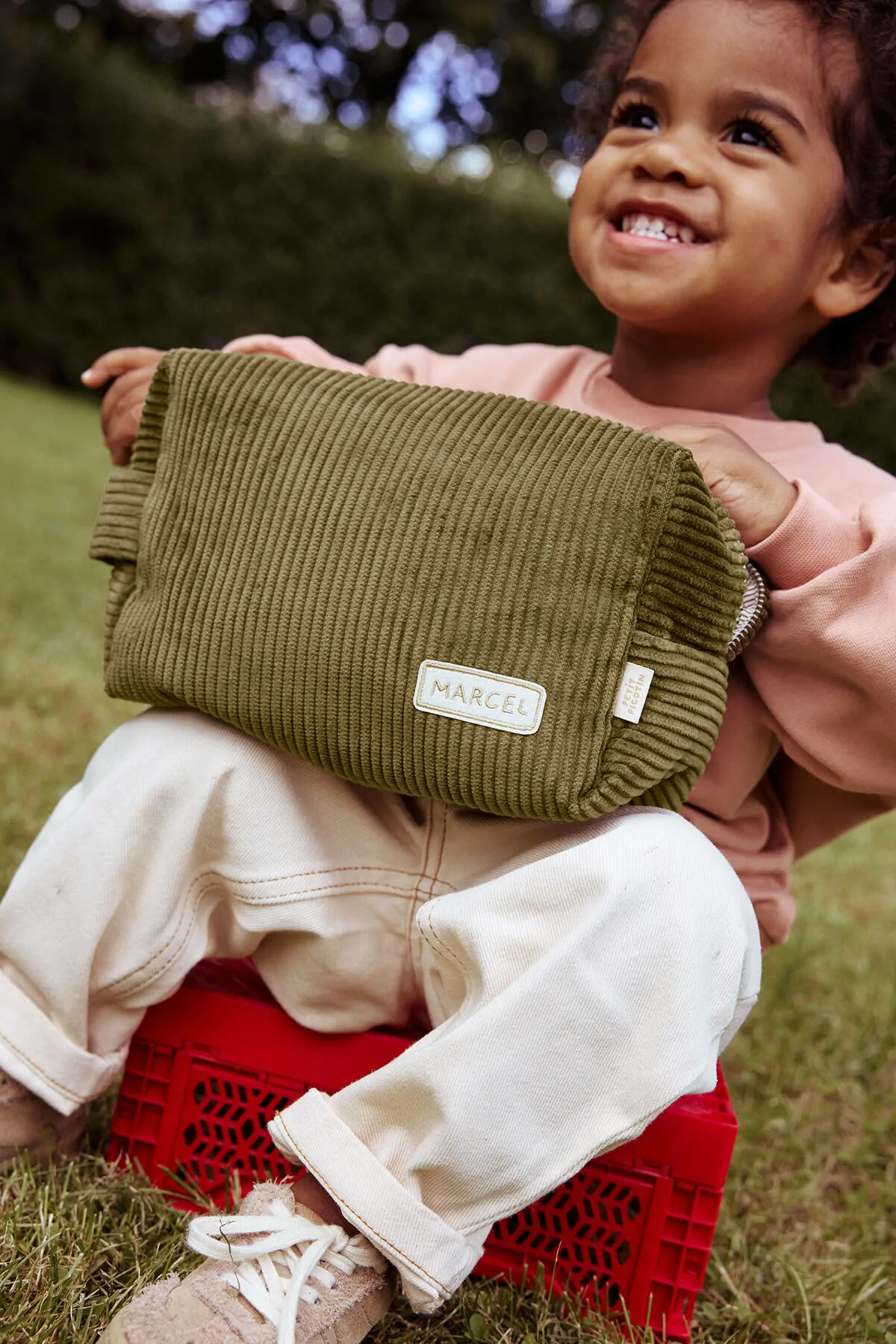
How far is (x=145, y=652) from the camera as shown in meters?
1.31

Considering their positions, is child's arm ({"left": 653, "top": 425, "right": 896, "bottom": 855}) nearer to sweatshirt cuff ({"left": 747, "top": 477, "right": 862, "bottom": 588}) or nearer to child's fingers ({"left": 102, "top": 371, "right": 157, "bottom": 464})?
sweatshirt cuff ({"left": 747, "top": 477, "right": 862, "bottom": 588})

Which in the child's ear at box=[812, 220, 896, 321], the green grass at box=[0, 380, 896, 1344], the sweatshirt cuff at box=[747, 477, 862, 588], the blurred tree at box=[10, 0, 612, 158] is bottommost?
the blurred tree at box=[10, 0, 612, 158]

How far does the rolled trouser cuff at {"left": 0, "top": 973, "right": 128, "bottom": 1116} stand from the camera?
50.7 inches

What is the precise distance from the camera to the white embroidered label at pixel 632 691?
1.19 metres

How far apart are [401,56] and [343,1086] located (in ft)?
67.8

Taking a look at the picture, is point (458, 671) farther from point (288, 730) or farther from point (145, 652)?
point (145, 652)

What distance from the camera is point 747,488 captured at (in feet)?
4.35

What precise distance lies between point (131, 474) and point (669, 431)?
1.83 ft

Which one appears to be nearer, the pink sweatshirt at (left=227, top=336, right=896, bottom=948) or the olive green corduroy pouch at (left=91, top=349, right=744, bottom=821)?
the olive green corduroy pouch at (left=91, top=349, right=744, bottom=821)

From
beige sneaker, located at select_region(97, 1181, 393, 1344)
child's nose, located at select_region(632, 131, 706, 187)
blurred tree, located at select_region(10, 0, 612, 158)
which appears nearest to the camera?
beige sneaker, located at select_region(97, 1181, 393, 1344)

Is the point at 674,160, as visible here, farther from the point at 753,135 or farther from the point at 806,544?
the point at 806,544

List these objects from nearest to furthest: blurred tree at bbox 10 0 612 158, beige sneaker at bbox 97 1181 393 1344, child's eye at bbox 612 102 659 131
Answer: beige sneaker at bbox 97 1181 393 1344 < child's eye at bbox 612 102 659 131 < blurred tree at bbox 10 0 612 158

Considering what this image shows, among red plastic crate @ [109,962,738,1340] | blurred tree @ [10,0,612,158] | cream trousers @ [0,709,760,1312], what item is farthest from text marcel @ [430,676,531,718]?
blurred tree @ [10,0,612,158]

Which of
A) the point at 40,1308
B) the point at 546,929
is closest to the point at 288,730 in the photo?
the point at 546,929
